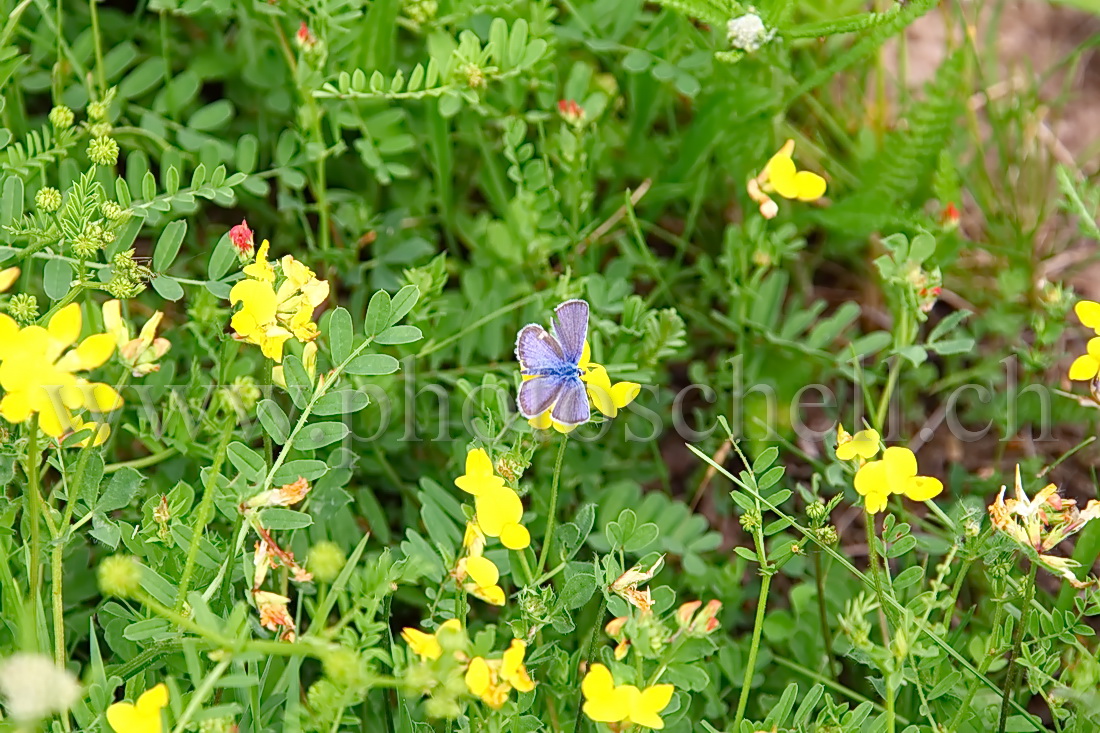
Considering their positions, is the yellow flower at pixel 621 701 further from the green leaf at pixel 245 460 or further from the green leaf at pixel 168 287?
the green leaf at pixel 168 287

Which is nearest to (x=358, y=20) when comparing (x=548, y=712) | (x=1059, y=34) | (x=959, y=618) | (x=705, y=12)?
(x=705, y=12)

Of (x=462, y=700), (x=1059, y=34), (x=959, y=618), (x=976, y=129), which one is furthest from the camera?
(x=1059, y=34)

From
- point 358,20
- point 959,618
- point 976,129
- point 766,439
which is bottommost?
point 959,618

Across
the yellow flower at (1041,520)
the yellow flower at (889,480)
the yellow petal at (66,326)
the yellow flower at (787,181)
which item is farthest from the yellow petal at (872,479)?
the yellow petal at (66,326)

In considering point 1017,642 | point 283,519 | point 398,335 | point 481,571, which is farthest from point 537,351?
point 1017,642

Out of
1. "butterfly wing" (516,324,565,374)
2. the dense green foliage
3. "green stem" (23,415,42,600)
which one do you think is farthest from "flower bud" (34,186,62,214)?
"butterfly wing" (516,324,565,374)

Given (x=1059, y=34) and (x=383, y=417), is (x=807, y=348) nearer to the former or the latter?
(x=383, y=417)
